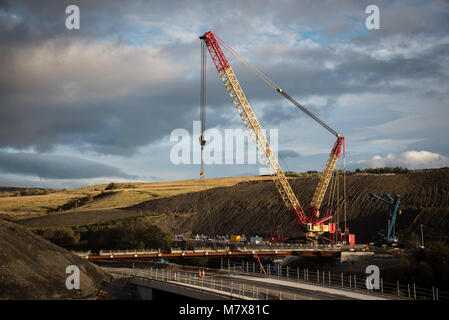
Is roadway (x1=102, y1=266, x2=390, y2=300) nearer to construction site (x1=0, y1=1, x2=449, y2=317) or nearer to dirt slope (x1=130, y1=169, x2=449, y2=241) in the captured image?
construction site (x1=0, y1=1, x2=449, y2=317)

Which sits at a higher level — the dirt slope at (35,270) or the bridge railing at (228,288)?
the dirt slope at (35,270)

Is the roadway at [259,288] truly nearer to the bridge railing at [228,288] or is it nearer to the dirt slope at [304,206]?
the bridge railing at [228,288]

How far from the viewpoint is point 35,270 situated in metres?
45.0

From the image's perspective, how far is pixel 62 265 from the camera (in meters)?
48.3

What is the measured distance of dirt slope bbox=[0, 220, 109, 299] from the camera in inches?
1620

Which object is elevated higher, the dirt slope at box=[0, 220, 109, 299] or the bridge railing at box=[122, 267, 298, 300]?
the dirt slope at box=[0, 220, 109, 299]

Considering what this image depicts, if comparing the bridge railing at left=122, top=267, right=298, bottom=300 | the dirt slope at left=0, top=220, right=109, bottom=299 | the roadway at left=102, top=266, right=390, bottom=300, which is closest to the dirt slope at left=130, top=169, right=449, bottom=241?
the roadway at left=102, top=266, right=390, bottom=300

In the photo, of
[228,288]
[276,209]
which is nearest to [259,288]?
[228,288]

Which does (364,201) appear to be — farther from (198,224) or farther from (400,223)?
(198,224)

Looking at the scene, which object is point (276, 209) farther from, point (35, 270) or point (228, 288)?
point (35, 270)

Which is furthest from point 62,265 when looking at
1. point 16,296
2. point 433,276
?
point 433,276

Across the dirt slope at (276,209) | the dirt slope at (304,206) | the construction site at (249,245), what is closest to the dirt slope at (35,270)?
the construction site at (249,245)

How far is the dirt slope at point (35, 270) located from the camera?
41.2 meters

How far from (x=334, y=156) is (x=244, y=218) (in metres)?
58.5
